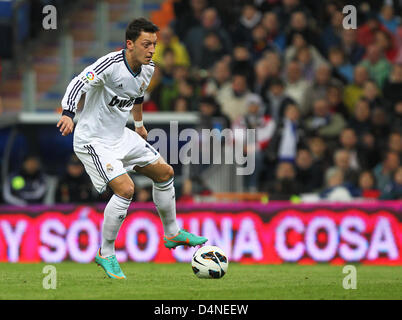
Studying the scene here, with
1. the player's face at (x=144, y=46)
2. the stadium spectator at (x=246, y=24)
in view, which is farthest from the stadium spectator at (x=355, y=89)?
the player's face at (x=144, y=46)

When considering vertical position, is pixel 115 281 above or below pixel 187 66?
below

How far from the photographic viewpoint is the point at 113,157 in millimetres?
8984

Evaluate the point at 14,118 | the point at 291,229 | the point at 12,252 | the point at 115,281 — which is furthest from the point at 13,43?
the point at 115,281

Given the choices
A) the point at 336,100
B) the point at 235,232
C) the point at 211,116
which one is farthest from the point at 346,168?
the point at 211,116

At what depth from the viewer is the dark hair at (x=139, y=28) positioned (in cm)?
881

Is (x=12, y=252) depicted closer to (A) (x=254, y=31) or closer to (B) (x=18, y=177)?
(B) (x=18, y=177)

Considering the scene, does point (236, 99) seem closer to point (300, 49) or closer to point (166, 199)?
point (300, 49)

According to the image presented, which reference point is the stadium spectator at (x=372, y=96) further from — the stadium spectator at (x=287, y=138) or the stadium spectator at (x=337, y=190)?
the stadium spectator at (x=337, y=190)

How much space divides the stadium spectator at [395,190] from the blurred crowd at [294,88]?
15 millimetres

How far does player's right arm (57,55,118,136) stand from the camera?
28.2 feet

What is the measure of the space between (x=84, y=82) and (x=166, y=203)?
4.85 feet

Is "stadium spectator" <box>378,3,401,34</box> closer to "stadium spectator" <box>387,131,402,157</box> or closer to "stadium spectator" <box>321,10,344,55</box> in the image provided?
"stadium spectator" <box>321,10,344,55</box>

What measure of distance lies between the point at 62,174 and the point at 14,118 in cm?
Result: 134
